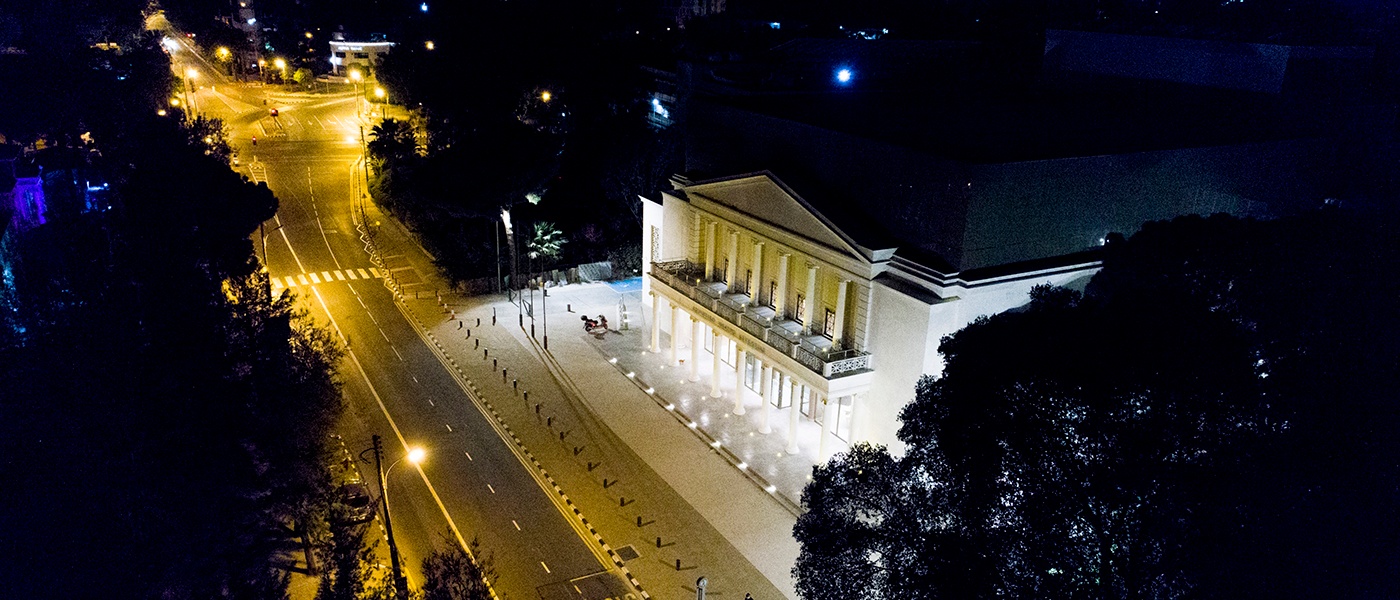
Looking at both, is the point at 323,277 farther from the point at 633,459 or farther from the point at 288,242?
the point at 633,459

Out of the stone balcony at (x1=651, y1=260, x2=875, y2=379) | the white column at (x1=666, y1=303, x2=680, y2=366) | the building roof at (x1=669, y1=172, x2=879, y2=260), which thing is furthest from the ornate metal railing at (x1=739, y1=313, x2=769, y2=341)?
the white column at (x1=666, y1=303, x2=680, y2=366)

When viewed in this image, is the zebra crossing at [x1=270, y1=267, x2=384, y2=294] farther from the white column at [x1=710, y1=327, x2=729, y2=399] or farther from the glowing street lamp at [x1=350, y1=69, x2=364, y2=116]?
the glowing street lamp at [x1=350, y1=69, x2=364, y2=116]

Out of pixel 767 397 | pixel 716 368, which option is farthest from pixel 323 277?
pixel 767 397

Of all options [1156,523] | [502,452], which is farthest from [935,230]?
[502,452]

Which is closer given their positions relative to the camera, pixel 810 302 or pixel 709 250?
pixel 810 302

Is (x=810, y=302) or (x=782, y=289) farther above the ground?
(x=782, y=289)
